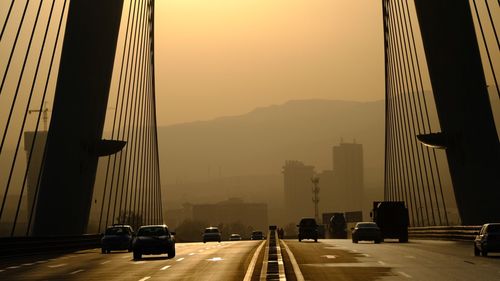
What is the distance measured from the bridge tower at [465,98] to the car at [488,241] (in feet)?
36.7

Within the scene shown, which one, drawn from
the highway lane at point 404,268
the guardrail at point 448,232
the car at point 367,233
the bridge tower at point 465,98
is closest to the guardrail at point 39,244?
the highway lane at point 404,268

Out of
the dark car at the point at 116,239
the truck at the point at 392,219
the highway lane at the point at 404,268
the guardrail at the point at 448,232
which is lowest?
the highway lane at the point at 404,268

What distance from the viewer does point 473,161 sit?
53562mm

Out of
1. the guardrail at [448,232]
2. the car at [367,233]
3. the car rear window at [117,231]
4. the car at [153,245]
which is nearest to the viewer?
the car at [153,245]

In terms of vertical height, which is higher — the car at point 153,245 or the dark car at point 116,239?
the dark car at point 116,239

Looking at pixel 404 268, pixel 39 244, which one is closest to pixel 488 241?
pixel 404 268

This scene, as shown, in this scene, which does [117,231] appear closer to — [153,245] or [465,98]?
[153,245]

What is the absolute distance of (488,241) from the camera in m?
40.5

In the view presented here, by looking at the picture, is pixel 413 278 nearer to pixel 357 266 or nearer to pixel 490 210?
pixel 357 266

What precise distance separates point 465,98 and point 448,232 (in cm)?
1495

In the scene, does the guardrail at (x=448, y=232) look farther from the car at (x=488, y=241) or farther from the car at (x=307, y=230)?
the car at (x=488, y=241)

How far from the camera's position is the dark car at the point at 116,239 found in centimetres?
5656

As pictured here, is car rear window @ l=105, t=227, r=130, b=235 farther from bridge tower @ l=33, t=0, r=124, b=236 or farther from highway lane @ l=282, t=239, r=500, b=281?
highway lane @ l=282, t=239, r=500, b=281

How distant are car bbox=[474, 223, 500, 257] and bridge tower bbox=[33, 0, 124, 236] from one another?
21.8 m
